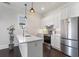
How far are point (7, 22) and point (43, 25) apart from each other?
2.32m

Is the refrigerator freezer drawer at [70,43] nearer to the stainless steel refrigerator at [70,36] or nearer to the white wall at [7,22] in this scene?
the stainless steel refrigerator at [70,36]

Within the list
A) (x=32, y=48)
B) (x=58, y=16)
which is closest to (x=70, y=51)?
(x=32, y=48)

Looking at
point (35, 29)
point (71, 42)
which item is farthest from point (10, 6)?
point (71, 42)

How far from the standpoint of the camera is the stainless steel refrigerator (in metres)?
3.73

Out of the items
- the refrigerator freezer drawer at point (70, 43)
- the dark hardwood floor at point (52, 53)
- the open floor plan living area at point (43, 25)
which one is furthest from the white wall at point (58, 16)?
the refrigerator freezer drawer at point (70, 43)

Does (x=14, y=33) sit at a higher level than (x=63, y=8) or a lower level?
lower

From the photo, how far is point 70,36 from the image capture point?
410cm


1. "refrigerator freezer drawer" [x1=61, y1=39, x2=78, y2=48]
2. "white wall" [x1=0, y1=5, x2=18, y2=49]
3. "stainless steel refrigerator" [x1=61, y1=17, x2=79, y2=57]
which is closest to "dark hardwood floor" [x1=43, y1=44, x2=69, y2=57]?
"stainless steel refrigerator" [x1=61, y1=17, x2=79, y2=57]

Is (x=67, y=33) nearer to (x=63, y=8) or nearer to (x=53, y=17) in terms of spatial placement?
(x=63, y=8)

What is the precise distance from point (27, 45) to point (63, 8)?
3127 mm

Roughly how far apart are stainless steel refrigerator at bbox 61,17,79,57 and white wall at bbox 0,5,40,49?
1589mm

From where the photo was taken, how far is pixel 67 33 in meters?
4.32

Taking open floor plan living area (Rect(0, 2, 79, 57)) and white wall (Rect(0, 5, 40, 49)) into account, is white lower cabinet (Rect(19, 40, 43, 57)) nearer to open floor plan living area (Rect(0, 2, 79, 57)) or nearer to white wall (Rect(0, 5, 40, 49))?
open floor plan living area (Rect(0, 2, 79, 57))

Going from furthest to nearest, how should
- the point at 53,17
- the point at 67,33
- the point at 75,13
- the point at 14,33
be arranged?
the point at 53,17 → the point at 14,33 → the point at 67,33 → the point at 75,13
